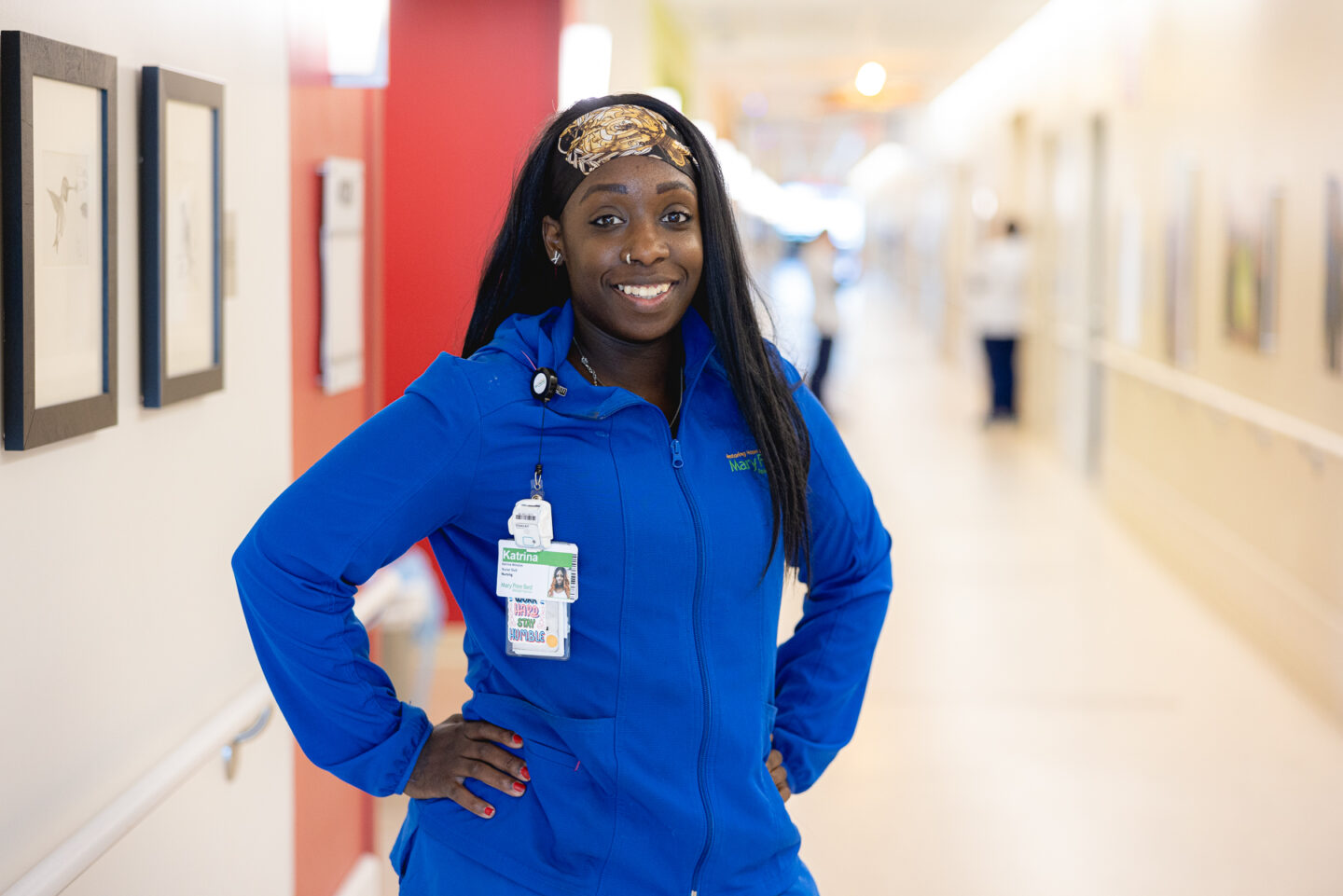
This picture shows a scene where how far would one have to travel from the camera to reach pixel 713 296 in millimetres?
1771

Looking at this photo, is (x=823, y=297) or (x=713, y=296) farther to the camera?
(x=823, y=297)

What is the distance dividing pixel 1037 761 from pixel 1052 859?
76 centimetres

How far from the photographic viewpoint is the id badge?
5.18 ft

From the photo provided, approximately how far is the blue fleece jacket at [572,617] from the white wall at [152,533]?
0.33 metres

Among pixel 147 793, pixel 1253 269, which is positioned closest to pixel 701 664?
pixel 147 793

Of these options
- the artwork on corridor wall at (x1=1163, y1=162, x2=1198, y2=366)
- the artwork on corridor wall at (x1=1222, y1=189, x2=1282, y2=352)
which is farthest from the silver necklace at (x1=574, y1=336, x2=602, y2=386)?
the artwork on corridor wall at (x1=1163, y1=162, x2=1198, y2=366)

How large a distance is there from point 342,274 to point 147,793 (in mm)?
1486

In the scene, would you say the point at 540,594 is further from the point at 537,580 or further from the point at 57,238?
the point at 57,238

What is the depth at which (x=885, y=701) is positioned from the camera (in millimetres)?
5254

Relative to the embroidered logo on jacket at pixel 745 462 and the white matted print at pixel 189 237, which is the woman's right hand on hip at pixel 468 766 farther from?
the white matted print at pixel 189 237

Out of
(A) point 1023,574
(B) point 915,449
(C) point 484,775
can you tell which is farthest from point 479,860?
(B) point 915,449

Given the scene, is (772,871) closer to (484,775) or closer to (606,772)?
(606,772)

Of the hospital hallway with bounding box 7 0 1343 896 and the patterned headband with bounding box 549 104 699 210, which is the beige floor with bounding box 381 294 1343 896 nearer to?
the hospital hallway with bounding box 7 0 1343 896

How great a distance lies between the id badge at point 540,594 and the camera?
1579 mm
